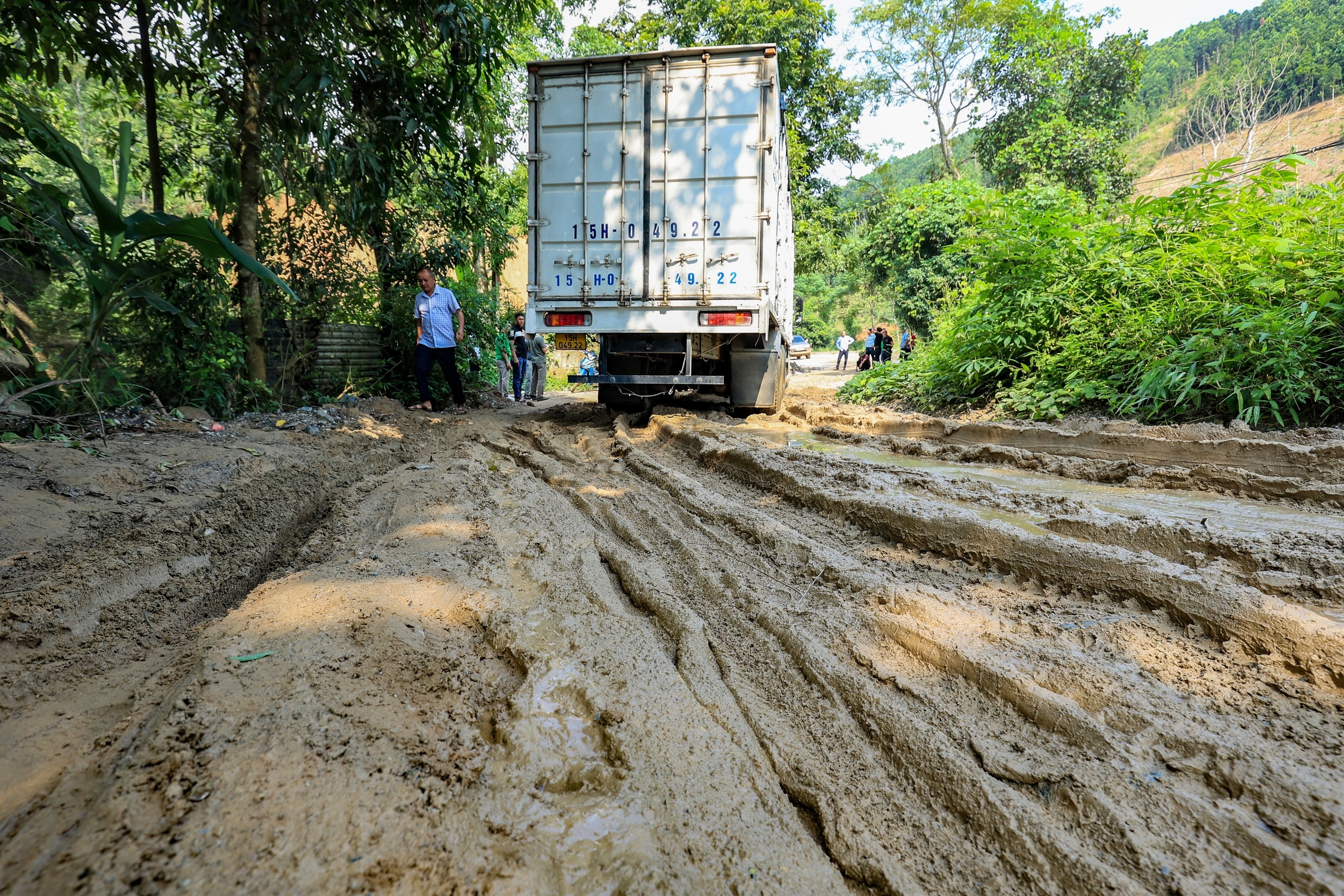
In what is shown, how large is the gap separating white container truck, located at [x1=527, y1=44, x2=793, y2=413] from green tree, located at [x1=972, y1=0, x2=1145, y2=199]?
16.6m

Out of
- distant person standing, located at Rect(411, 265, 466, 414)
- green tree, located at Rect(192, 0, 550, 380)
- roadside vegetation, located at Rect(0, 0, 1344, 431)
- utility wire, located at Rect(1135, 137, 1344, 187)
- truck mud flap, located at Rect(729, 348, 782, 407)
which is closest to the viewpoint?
roadside vegetation, located at Rect(0, 0, 1344, 431)

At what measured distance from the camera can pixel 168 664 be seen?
1.97 meters

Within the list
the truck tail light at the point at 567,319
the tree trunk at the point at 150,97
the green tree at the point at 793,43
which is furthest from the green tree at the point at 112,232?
the green tree at the point at 793,43

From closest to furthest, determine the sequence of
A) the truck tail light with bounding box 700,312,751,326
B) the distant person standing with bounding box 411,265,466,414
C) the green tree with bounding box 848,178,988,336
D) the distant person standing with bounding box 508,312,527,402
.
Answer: the truck tail light with bounding box 700,312,751,326, the distant person standing with bounding box 411,265,466,414, the distant person standing with bounding box 508,312,527,402, the green tree with bounding box 848,178,988,336

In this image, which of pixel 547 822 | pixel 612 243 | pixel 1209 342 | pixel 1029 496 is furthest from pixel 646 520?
pixel 1209 342

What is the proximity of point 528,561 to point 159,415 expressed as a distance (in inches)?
172

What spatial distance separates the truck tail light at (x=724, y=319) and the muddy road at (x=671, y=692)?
3382mm

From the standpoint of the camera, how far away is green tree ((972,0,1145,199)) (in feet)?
64.8

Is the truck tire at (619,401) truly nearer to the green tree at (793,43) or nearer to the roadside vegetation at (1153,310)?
the roadside vegetation at (1153,310)

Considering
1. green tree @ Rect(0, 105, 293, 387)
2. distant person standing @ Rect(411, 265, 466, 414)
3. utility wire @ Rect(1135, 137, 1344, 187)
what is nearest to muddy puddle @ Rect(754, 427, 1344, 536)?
utility wire @ Rect(1135, 137, 1344, 187)

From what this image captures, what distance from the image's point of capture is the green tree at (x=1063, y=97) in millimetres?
19750

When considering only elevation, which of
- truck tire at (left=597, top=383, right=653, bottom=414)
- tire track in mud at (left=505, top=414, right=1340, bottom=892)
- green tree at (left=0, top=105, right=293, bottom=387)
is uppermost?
green tree at (left=0, top=105, right=293, bottom=387)

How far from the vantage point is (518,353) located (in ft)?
40.0

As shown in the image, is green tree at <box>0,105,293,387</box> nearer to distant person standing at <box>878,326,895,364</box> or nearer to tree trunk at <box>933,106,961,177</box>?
distant person standing at <box>878,326,895,364</box>
